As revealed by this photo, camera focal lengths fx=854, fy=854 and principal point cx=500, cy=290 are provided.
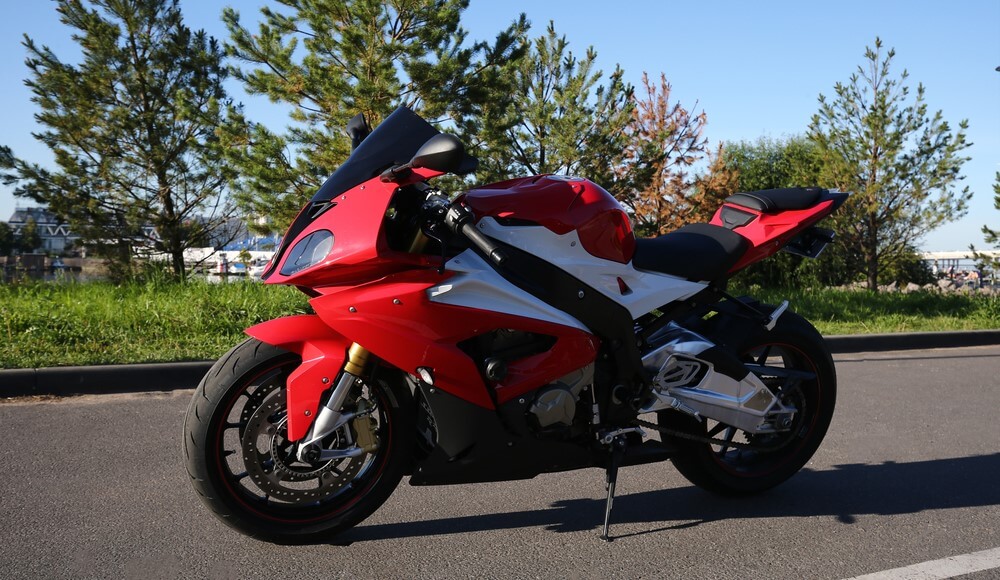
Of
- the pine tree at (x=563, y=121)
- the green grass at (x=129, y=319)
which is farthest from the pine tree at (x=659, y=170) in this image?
the green grass at (x=129, y=319)

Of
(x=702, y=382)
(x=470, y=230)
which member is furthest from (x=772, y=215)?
(x=470, y=230)

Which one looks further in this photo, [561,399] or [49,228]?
[49,228]

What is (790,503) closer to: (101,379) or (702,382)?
(702,382)

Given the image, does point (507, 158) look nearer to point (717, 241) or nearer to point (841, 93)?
point (841, 93)

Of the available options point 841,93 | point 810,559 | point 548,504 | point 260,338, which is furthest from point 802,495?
point 841,93

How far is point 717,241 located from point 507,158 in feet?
33.3

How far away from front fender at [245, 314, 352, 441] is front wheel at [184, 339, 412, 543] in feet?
0.18

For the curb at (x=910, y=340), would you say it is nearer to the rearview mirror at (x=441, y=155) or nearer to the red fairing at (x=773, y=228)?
the red fairing at (x=773, y=228)

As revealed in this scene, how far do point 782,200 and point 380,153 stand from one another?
6.29 ft

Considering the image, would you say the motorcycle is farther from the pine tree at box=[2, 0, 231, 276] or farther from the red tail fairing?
the pine tree at box=[2, 0, 231, 276]

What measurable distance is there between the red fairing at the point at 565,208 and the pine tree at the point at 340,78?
8698mm

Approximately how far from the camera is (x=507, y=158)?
1372cm

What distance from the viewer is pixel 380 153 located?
10.0 ft

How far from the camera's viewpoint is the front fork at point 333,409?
3.04m
